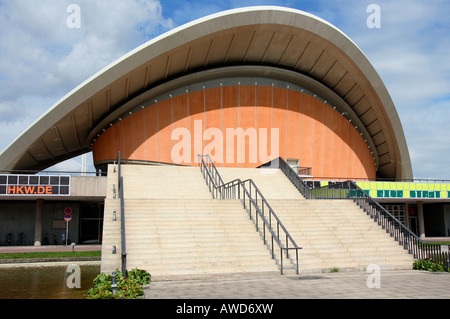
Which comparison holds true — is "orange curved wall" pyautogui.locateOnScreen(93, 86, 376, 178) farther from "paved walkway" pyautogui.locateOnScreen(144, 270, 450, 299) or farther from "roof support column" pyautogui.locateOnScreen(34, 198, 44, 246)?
"paved walkway" pyautogui.locateOnScreen(144, 270, 450, 299)

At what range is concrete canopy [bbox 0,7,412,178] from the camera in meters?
25.8

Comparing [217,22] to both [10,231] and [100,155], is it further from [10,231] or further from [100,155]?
[10,231]

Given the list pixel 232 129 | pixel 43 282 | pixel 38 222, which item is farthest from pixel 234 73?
pixel 43 282

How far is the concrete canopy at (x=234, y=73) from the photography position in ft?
84.5

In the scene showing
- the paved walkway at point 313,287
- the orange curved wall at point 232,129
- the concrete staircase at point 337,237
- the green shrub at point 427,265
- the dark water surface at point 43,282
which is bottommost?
the dark water surface at point 43,282

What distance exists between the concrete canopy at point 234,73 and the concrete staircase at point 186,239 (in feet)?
43.6

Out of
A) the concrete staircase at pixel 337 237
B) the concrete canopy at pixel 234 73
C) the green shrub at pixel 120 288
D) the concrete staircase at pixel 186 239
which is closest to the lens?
the green shrub at pixel 120 288

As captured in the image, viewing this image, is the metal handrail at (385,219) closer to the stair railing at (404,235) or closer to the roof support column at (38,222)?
the stair railing at (404,235)

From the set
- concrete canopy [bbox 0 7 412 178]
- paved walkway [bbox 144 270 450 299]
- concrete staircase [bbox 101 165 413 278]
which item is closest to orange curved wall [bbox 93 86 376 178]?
concrete canopy [bbox 0 7 412 178]

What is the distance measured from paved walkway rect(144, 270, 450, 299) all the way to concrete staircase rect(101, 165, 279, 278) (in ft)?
2.34

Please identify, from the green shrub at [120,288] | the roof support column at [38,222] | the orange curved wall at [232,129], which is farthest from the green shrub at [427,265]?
the roof support column at [38,222]

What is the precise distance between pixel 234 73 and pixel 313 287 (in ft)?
80.8
